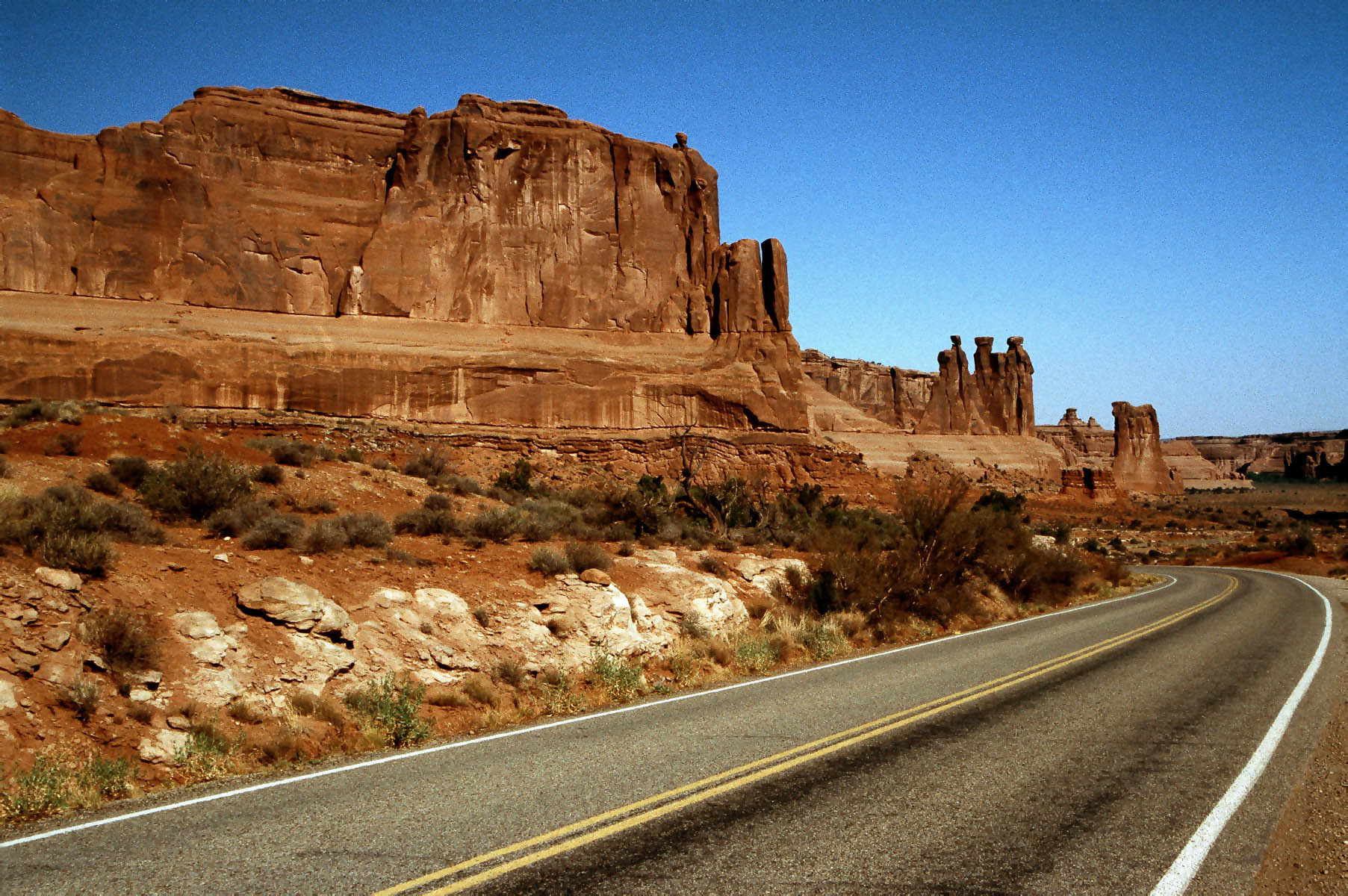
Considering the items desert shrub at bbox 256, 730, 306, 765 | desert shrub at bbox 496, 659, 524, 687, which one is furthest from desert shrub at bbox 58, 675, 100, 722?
desert shrub at bbox 496, 659, 524, 687

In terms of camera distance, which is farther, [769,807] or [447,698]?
[447,698]

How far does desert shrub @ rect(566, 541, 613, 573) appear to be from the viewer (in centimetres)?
1379

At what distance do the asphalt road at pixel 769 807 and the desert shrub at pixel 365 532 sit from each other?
5794mm

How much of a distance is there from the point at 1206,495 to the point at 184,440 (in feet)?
402

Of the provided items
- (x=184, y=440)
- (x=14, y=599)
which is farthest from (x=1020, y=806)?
(x=184, y=440)

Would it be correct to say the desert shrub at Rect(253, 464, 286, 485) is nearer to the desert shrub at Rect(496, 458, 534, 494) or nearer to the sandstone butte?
the desert shrub at Rect(496, 458, 534, 494)

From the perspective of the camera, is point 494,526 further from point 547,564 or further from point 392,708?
point 392,708

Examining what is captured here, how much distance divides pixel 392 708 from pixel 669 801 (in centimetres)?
409

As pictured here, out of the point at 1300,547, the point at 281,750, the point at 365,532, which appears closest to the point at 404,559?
the point at 365,532

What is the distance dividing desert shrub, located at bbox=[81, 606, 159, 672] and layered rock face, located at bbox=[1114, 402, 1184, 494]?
112859mm

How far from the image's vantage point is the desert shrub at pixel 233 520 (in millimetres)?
12422

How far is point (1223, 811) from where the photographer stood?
546cm

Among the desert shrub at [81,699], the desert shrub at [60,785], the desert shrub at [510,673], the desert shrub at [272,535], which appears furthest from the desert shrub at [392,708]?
the desert shrub at [272,535]

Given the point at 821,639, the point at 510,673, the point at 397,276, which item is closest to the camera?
the point at 510,673
